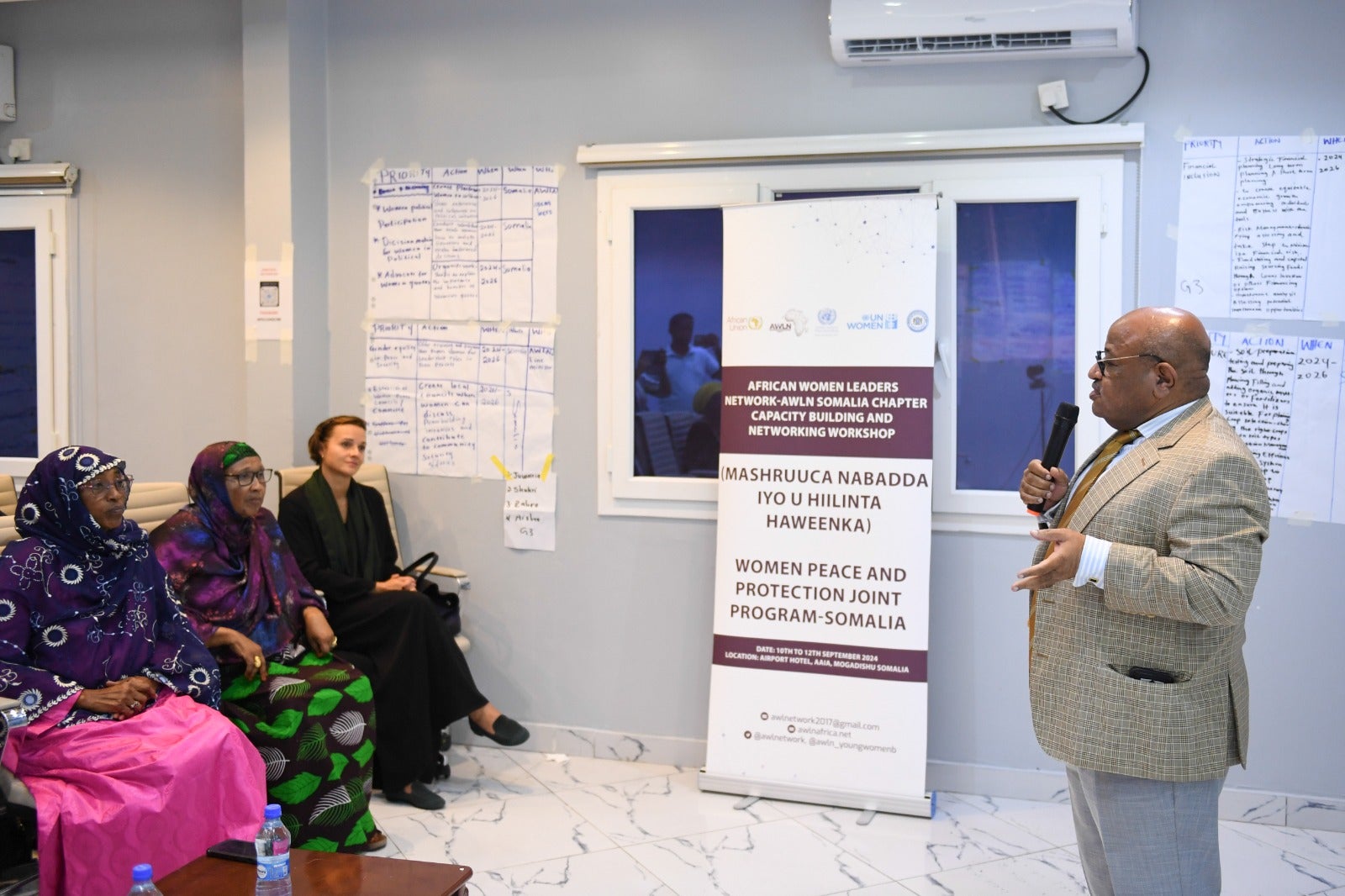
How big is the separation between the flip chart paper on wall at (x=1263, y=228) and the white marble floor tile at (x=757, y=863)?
6.77 feet

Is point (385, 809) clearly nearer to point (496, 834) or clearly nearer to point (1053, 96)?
point (496, 834)

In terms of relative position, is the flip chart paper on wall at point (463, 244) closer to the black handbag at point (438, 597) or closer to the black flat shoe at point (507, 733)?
the black handbag at point (438, 597)

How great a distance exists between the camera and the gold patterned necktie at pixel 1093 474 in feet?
6.97

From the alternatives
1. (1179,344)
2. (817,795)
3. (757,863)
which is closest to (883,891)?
(757,863)

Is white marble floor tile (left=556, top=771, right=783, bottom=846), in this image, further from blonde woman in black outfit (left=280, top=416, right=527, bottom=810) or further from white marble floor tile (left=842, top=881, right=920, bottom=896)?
white marble floor tile (left=842, top=881, right=920, bottom=896)

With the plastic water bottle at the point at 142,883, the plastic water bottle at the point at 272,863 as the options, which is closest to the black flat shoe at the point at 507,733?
the plastic water bottle at the point at 272,863

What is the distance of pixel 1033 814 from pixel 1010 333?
5.18 feet

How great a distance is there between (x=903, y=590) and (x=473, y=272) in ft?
6.54

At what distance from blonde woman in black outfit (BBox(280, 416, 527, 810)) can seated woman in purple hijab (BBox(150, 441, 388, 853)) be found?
0.83 ft

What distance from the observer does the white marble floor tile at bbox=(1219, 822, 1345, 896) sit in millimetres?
3045

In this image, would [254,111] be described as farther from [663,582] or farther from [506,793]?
[506,793]

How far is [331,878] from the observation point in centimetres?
214

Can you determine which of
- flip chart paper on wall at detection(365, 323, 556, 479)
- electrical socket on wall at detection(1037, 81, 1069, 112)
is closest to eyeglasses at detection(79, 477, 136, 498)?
flip chart paper on wall at detection(365, 323, 556, 479)

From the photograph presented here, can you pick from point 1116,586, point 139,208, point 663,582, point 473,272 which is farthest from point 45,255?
point 1116,586
